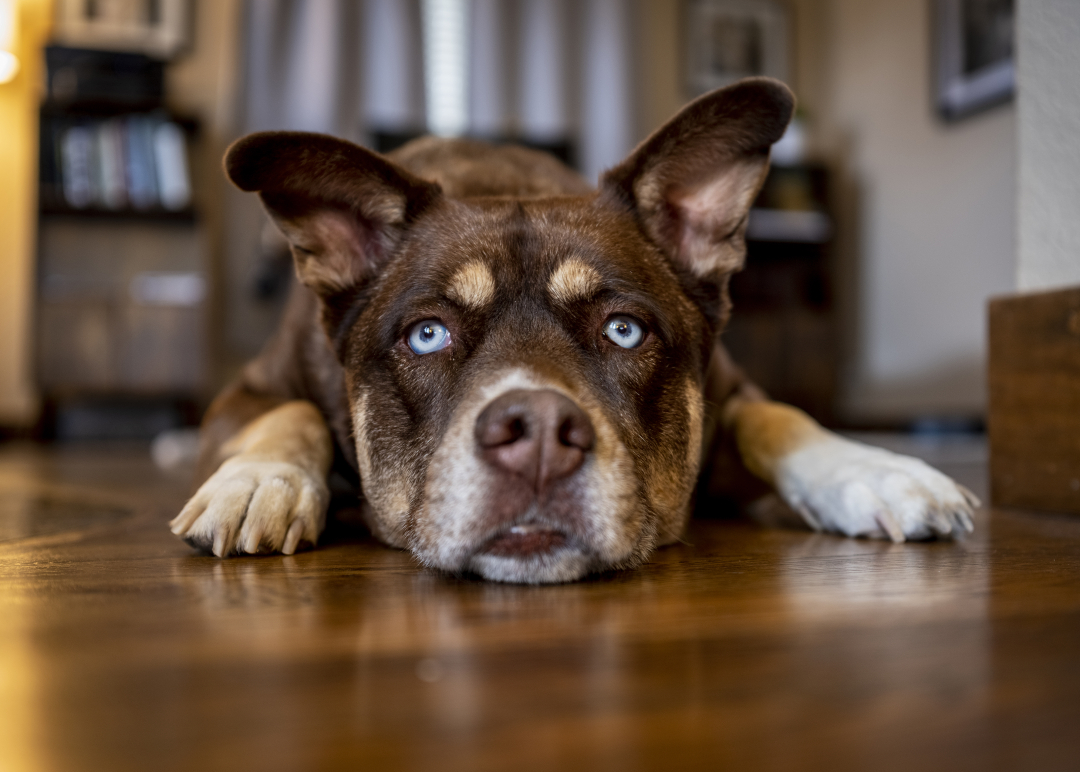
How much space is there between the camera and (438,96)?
309 inches

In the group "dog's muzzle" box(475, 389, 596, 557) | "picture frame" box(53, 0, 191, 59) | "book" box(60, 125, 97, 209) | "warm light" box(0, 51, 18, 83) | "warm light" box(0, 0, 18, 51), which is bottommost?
"dog's muzzle" box(475, 389, 596, 557)

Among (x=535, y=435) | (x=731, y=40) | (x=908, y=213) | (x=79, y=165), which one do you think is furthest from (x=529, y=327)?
(x=731, y=40)

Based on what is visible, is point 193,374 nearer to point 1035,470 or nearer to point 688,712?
point 1035,470

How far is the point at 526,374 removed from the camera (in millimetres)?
1374

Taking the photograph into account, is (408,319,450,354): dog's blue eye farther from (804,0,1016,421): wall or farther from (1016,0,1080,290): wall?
(804,0,1016,421): wall

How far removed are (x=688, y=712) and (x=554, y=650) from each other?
226 mm

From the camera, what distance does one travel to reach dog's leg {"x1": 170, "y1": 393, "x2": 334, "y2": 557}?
156cm

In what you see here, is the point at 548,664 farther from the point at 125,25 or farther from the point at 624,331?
the point at 125,25

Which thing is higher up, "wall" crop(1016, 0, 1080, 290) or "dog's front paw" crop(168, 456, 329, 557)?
"wall" crop(1016, 0, 1080, 290)

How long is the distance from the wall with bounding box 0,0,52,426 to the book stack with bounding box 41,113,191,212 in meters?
0.33

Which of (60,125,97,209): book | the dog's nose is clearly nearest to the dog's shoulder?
the dog's nose

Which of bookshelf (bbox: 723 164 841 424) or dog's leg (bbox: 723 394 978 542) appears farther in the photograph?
bookshelf (bbox: 723 164 841 424)

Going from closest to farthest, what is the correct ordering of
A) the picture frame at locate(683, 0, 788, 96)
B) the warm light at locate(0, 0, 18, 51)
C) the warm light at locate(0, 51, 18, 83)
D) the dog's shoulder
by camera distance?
the dog's shoulder → the warm light at locate(0, 0, 18, 51) → the warm light at locate(0, 51, 18, 83) → the picture frame at locate(683, 0, 788, 96)

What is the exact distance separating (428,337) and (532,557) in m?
0.51
